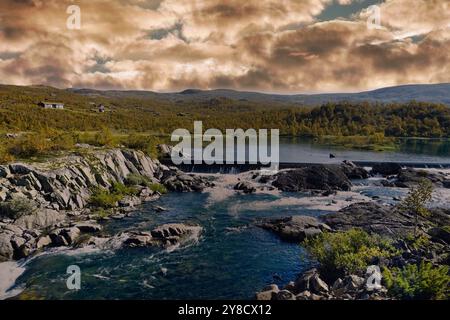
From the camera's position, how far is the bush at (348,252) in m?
25.9

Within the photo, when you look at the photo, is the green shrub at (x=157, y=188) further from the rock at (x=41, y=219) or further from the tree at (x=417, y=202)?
the tree at (x=417, y=202)

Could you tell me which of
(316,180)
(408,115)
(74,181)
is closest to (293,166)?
(316,180)

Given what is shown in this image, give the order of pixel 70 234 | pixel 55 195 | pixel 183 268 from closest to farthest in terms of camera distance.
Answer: pixel 183 268, pixel 70 234, pixel 55 195

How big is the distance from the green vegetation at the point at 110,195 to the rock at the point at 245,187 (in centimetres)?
1786

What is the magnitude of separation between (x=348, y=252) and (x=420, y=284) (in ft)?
21.7

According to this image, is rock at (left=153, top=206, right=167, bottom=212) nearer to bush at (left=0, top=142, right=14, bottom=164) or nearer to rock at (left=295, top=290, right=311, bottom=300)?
bush at (left=0, top=142, right=14, bottom=164)

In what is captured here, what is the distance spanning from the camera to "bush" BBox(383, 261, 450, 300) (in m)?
20.9

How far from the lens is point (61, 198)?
43.3 m

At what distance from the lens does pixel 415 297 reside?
21.0m

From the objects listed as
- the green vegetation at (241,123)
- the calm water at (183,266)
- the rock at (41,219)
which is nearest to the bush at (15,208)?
the rock at (41,219)

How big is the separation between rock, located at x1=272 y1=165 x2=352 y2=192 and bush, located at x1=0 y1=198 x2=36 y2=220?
3931cm

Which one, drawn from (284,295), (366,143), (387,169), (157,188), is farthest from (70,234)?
(366,143)

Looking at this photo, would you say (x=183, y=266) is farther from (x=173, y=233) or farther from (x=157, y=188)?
(x=157, y=188)
